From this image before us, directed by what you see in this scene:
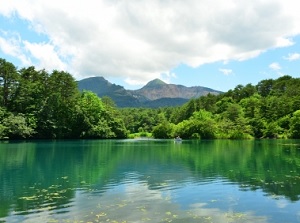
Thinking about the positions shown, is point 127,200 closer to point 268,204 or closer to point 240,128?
point 268,204

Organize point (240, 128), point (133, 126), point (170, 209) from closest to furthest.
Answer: point (170, 209)
point (240, 128)
point (133, 126)

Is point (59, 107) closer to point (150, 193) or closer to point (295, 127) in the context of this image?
point (295, 127)

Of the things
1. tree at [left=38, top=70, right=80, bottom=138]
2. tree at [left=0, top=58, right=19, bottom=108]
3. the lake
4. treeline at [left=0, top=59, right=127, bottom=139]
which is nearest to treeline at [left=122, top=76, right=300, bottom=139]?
treeline at [left=0, top=59, right=127, bottom=139]

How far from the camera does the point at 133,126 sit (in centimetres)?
14238

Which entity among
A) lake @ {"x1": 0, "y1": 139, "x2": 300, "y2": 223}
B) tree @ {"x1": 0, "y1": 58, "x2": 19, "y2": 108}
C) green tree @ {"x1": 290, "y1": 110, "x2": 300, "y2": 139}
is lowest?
lake @ {"x1": 0, "y1": 139, "x2": 300, "y2": 223}

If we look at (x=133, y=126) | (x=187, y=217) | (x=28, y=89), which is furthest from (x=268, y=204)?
(x=133, y=126)

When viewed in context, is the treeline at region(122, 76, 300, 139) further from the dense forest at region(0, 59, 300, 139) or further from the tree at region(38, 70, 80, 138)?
the tree at region(38, 70, 80, 138)

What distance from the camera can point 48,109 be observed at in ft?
254

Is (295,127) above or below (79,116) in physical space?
below

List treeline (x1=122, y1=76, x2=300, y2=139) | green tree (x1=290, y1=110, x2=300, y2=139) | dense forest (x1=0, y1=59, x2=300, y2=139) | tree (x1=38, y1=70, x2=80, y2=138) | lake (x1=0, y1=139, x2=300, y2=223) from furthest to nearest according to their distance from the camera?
treeline (x1=122, y1=76, x2=300, y2=139) < green tree (x1=290, y1=110, x2=300, y2=139) < tree (x1=38, y1=70, x2=80, y2=138) < dense forest (x1=0, y1=59, x2=300, y2=139) < lake (x1=0, y1=139, x2=300, y2=223)

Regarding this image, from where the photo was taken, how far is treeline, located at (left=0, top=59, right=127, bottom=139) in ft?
233

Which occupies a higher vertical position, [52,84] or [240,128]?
[52,84]

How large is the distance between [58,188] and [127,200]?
5207 mm

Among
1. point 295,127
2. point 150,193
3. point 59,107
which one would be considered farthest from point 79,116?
point 150,193
